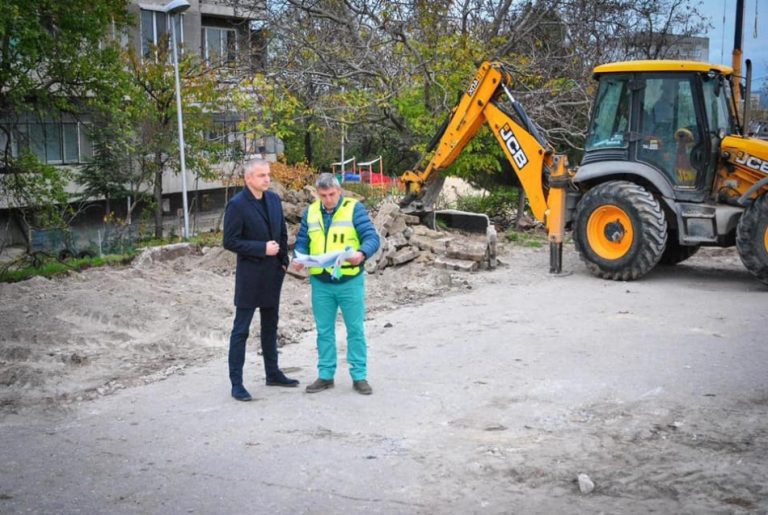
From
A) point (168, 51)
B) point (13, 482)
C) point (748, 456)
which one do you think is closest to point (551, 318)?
point (748, 456)

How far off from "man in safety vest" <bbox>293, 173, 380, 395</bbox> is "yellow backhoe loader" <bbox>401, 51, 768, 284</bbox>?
667 centimetres

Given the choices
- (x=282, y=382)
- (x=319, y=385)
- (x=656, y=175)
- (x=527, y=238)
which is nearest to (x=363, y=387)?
(x=319, y=385)

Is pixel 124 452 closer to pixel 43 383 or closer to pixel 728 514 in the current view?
pixel 43 383

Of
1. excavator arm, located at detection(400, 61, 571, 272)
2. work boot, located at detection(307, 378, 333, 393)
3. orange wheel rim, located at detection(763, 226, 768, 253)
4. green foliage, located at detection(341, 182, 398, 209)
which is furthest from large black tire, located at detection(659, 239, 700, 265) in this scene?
work boot, located at detection(307, 378, 333, 393)

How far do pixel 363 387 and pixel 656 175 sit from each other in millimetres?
7302

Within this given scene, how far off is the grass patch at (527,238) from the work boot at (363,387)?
10.0 meters

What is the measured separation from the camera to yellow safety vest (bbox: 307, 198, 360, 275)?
7594 mm

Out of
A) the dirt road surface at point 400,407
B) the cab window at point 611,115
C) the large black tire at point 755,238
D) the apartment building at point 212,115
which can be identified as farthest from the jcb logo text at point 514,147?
the apartment building at point 212,115

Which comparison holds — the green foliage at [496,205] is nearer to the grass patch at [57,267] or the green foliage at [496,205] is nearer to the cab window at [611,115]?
the cab window at [611,115]

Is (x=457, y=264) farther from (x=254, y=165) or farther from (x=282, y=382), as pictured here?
(x=254, y=165)

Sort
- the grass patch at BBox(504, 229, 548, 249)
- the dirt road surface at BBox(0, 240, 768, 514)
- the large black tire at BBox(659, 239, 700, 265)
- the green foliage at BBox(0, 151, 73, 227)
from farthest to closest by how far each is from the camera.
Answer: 1. the grass patch at BBox(504, 229, 548, 249)
2. the large black tire at BBox(659, 239, 700, 265)
3. the green foliage at BBox(0, 151, 73, 227)
4. the dirt road surface at BBox(0, 240, 768, 514)

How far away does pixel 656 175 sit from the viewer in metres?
13.4

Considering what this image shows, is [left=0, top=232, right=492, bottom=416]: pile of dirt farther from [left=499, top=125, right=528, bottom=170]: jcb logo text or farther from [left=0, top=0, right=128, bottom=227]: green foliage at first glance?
[left=0, top=0, right=128, bottom=227]: green foliage

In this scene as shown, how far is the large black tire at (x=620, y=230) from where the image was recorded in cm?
1312
